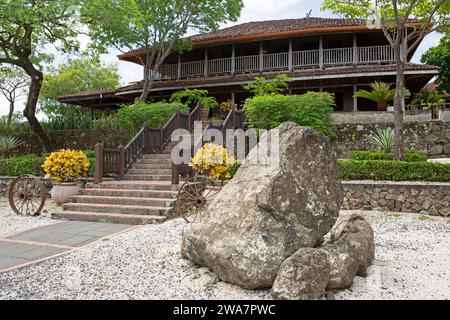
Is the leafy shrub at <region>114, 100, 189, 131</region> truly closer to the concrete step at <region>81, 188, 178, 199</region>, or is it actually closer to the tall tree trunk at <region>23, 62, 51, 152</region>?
the tall tree trunk at <region>23, 62, 51, 152</region>

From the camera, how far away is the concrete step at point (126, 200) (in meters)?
8.56

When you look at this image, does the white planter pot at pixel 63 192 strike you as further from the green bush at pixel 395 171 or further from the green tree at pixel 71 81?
the green tree at pixel 71 81

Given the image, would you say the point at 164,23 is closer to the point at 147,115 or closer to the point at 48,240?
the point at 147,115

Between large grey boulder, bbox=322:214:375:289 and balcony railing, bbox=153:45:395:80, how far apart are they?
15.5 metres

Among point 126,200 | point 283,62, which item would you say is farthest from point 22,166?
point 283,62

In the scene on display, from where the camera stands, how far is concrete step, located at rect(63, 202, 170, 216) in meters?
8.27

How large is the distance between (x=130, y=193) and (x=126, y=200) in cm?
39

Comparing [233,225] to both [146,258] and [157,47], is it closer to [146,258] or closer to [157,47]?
[146,258]

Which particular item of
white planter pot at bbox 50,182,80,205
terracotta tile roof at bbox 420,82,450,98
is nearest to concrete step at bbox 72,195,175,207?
white planter pot at bbox 50,182,80,205

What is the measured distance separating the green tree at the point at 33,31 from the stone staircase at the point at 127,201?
6.16m

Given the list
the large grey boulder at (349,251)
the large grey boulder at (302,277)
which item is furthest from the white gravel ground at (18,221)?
the large grey boulder at (349,251)

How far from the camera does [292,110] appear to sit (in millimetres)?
12047

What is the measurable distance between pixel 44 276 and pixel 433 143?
1417 centimetres
